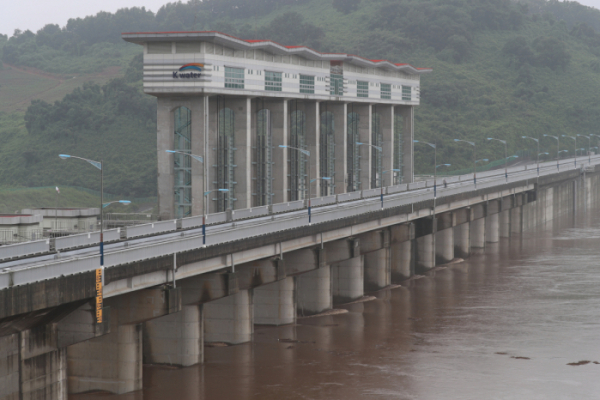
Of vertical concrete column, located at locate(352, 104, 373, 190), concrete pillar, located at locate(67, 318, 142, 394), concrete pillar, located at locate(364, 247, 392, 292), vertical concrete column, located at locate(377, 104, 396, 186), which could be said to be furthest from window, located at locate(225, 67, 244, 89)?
vertical concrete column, located at locate(377, 104, 396, 186)

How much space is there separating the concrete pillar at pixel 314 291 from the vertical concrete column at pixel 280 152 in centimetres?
2546

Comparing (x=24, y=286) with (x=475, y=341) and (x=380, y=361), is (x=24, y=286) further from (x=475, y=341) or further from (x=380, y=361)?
(x=475, y=341)

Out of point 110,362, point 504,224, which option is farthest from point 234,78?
point 504,224

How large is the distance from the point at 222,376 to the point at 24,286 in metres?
19.5

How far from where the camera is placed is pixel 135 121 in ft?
583

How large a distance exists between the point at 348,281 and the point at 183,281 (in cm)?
2838

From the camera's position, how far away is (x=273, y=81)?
91500mm

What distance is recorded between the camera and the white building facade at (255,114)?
77750mm

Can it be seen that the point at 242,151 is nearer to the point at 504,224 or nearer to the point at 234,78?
the point at 234,78

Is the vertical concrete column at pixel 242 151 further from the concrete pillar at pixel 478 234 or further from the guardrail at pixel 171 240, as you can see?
the concrete pillar at pixel 478 234

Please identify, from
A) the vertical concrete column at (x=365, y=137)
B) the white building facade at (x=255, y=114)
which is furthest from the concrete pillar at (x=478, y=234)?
the white building facade at (x=255, y=114)

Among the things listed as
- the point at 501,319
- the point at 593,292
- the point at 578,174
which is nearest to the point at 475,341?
the point at 501,319

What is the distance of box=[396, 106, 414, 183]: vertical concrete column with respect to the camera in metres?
135

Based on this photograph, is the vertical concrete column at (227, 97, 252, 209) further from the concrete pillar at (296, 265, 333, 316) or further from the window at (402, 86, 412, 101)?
the window at (402, 86, 412, 101)
